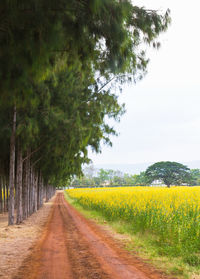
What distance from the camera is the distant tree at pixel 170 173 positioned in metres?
93.4

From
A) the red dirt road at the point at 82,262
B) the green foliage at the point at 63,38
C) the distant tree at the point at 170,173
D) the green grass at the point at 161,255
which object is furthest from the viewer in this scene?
the distant tree at the point at 170,173

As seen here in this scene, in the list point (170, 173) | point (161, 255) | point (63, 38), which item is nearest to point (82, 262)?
point (161, 255)

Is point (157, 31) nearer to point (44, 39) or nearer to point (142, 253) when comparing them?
point (44, 39)

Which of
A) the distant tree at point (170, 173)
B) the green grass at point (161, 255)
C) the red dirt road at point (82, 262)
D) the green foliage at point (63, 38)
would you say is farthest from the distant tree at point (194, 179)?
the green foliage at point (63, 38)

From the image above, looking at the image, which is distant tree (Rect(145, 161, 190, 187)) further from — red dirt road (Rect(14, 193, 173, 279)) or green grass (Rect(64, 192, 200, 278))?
red dirt road (Rect(14, 193, 173, 279))

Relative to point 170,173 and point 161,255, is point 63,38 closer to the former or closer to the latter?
point 161,255

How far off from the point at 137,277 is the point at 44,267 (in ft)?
7.06

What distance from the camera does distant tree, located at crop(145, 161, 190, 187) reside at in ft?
306

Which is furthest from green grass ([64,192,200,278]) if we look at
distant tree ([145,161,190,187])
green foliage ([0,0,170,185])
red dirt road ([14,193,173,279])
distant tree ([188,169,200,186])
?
distant tree ([188,169,200,186])

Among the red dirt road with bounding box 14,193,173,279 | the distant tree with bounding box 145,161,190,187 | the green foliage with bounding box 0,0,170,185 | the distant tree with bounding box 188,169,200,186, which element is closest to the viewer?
the green foliage with bounding box 0,0,170,185

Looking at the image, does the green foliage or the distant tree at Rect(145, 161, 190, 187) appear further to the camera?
the distant tree at Rect(145, 161, 190, 187)

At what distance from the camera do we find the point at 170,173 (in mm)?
93375

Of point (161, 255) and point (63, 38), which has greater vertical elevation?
point (63, 38)

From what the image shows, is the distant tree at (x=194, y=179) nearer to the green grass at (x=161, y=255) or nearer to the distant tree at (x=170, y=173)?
the distant tree at (x=170, y=173)
